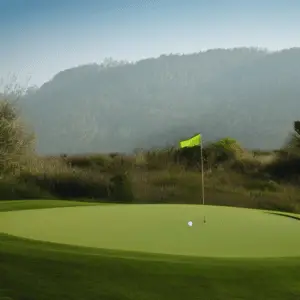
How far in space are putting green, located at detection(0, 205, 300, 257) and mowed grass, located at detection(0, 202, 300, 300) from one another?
289 millimetres

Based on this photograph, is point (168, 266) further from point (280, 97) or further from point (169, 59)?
point (169, 59)

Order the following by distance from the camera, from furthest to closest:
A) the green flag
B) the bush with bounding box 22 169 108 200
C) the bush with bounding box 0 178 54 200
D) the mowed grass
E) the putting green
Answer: the bush with bounding box 22 169 108 200 < the bush with bounding box 0 178 54 200 < the green flag < the putting green < the mowed grass

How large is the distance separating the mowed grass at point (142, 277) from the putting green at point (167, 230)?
289mm

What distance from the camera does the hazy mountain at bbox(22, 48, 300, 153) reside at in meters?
46.2

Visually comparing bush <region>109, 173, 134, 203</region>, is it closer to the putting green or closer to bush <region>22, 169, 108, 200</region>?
bush <region>22, 169, 108, 200</region>

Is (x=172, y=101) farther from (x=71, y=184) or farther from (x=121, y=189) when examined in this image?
(x=121, y=189)

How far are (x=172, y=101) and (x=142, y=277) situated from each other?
55.2 metres

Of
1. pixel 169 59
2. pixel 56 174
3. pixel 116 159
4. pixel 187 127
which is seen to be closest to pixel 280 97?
pixel 187 127

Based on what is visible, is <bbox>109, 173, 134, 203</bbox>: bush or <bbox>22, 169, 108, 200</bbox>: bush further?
<bbox>22, 169, 108, 200</bbox>: bush

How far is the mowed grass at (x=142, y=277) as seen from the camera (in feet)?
13.8

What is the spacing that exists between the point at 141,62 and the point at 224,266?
5802cm

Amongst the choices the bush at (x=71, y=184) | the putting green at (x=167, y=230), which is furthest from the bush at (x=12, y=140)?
the putting green at (x=167, y=230)

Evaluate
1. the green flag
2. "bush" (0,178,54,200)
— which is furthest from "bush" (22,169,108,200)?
the green flag

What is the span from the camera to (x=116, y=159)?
2152cm
